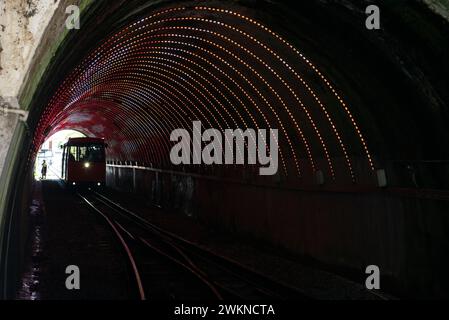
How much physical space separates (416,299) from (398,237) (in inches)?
39.3

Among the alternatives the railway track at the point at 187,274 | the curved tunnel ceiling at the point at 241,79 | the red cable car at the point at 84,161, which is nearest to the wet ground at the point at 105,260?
the railway track at the point at 187,274

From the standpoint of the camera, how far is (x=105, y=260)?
1211cm

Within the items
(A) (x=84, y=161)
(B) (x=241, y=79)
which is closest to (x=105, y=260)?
(B) (x=241, y=79)

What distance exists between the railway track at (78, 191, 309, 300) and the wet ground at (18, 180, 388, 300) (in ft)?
1.06

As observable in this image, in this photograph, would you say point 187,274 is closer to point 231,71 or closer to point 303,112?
point 303,112

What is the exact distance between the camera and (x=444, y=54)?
6.77 meters

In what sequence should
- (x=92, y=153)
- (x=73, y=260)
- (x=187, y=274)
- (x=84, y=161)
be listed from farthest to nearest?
(x=92, y=153)
(x=84, y=161)
(x=73, y=260)
(x=187, y=274)

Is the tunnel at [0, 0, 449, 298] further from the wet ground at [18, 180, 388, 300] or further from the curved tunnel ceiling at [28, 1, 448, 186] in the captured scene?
the wet ground at [18, 180, 388, 300]

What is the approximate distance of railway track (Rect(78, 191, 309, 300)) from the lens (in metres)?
8.80

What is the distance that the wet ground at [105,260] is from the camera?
892 centimetres

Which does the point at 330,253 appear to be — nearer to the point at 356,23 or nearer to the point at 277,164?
the point at 277,164

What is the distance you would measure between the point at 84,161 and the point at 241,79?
63.7 ft

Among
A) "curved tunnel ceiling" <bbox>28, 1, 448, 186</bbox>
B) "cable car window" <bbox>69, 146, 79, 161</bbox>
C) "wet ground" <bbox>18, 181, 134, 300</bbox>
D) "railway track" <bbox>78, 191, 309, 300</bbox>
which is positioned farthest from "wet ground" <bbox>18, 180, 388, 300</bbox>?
"cable car window" <bbox>69, 146, 79, 161</bbox>

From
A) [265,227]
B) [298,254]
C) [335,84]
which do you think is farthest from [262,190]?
[335,84]
